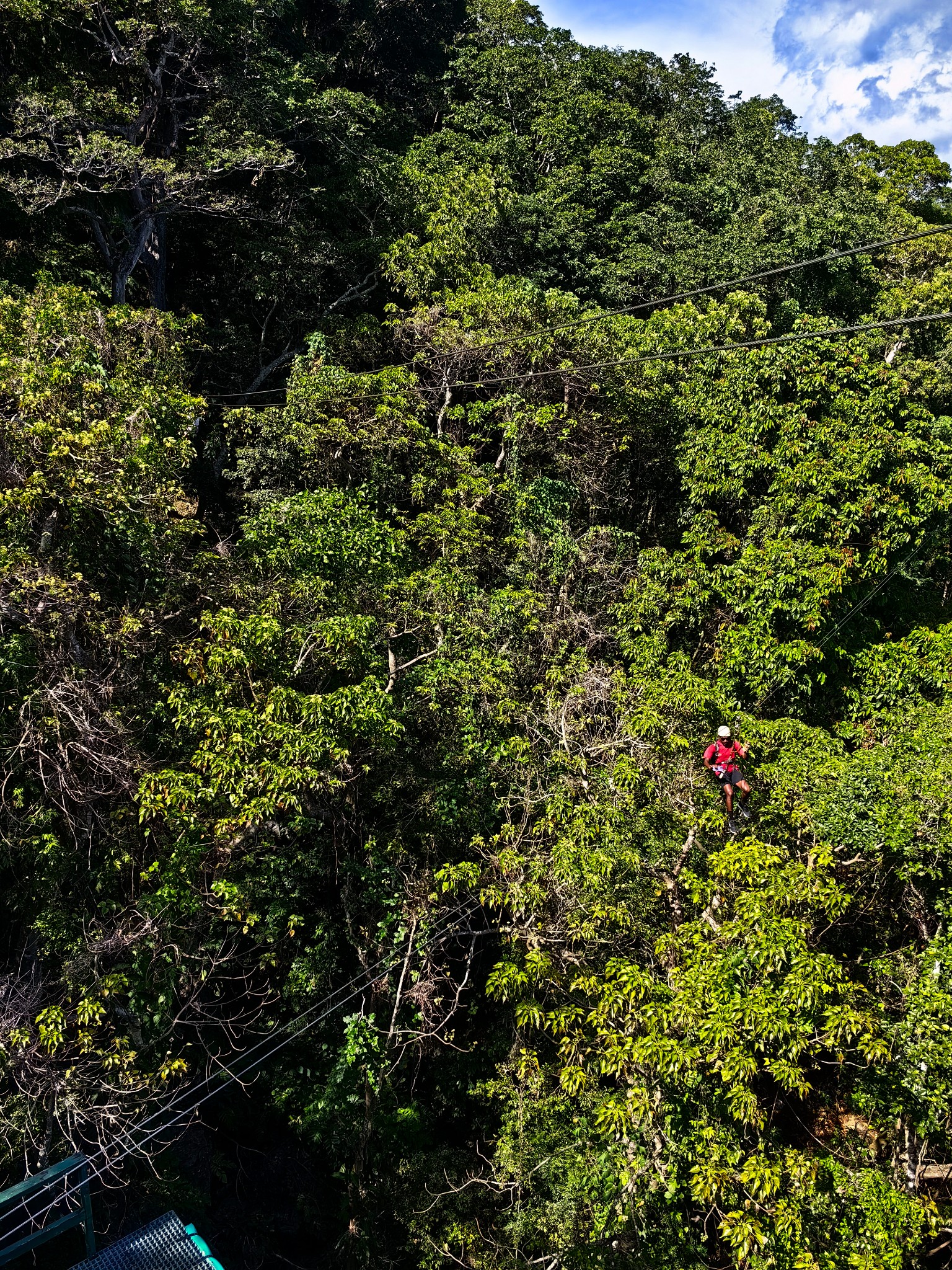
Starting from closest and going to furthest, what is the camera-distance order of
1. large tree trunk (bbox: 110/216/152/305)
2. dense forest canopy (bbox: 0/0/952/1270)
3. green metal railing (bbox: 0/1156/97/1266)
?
green metal railing (bbox: 0/1156/97/1266) < dense forest canopy (bbox: 0/0/952/1270) < large tree trunk (bbox: 110/216/152/305)

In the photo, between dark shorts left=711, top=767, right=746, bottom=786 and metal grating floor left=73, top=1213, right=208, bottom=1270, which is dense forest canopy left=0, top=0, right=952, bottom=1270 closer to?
dark shorts left=711, top=767, right=746, bottom=786

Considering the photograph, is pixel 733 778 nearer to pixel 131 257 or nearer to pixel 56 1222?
pixel 56 1222

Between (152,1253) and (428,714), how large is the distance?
549 cm

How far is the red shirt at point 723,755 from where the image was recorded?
25.2 ft

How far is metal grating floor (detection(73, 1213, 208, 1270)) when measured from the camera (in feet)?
14.8

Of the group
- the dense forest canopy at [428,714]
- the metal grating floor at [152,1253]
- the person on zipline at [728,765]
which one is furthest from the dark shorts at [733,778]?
the metal grating floor at [152,1253]

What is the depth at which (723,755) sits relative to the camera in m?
7.69

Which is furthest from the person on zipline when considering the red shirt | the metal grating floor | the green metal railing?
the green metal railing

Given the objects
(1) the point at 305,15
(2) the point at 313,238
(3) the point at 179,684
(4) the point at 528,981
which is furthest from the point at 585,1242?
(1) the point at 305,15

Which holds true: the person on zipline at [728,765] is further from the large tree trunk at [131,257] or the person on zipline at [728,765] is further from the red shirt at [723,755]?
the large tree trunk at [131,257]

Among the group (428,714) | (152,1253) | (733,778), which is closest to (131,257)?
(428,714)

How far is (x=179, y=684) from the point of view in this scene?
7465 millimetres

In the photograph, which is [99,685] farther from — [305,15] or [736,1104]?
[305,15]

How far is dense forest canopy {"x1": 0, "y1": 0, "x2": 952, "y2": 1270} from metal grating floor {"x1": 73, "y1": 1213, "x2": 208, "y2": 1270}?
2.22m
